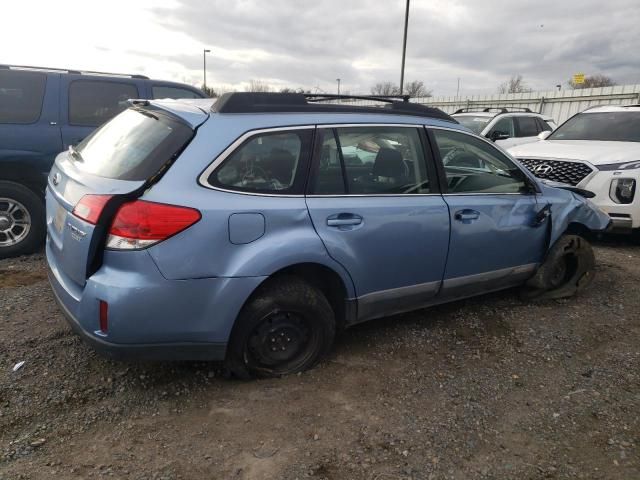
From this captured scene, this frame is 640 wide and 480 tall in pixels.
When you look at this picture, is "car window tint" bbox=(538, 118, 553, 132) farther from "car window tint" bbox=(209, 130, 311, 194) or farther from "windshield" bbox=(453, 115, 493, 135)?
"car window tint" bbox=(209, 130, 311, 194)

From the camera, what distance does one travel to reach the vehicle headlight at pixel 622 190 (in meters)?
5.98

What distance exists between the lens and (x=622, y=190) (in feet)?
19.8

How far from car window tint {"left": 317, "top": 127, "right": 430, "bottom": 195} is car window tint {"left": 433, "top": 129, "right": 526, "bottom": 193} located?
226 millimetres

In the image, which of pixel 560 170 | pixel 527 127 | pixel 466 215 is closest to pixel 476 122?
pixel 527 127

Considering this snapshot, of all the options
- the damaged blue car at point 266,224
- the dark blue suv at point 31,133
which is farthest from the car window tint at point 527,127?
the dark blue suv at point 31,133

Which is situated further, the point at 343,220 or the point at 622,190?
the point at 622,190

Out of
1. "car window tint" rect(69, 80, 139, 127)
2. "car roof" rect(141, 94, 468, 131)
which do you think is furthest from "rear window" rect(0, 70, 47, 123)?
"car roof" rect(141, 94, 468, 131)

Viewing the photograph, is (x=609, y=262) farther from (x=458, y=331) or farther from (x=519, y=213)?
(x=458, y=331)

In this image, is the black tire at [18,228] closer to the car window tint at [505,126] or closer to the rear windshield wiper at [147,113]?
the rear windshield wiper at [147,113]

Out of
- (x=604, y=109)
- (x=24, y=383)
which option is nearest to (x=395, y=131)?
(x=24, y=383)

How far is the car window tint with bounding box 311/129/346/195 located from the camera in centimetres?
293

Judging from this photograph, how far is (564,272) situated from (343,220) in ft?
8.73

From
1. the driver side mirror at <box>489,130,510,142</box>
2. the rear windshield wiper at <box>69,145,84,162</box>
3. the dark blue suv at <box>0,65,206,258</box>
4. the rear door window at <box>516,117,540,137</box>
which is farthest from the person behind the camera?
the rear door window at <box>516,117,540,137</box>

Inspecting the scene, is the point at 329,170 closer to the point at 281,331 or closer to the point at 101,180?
the point at 281,331
